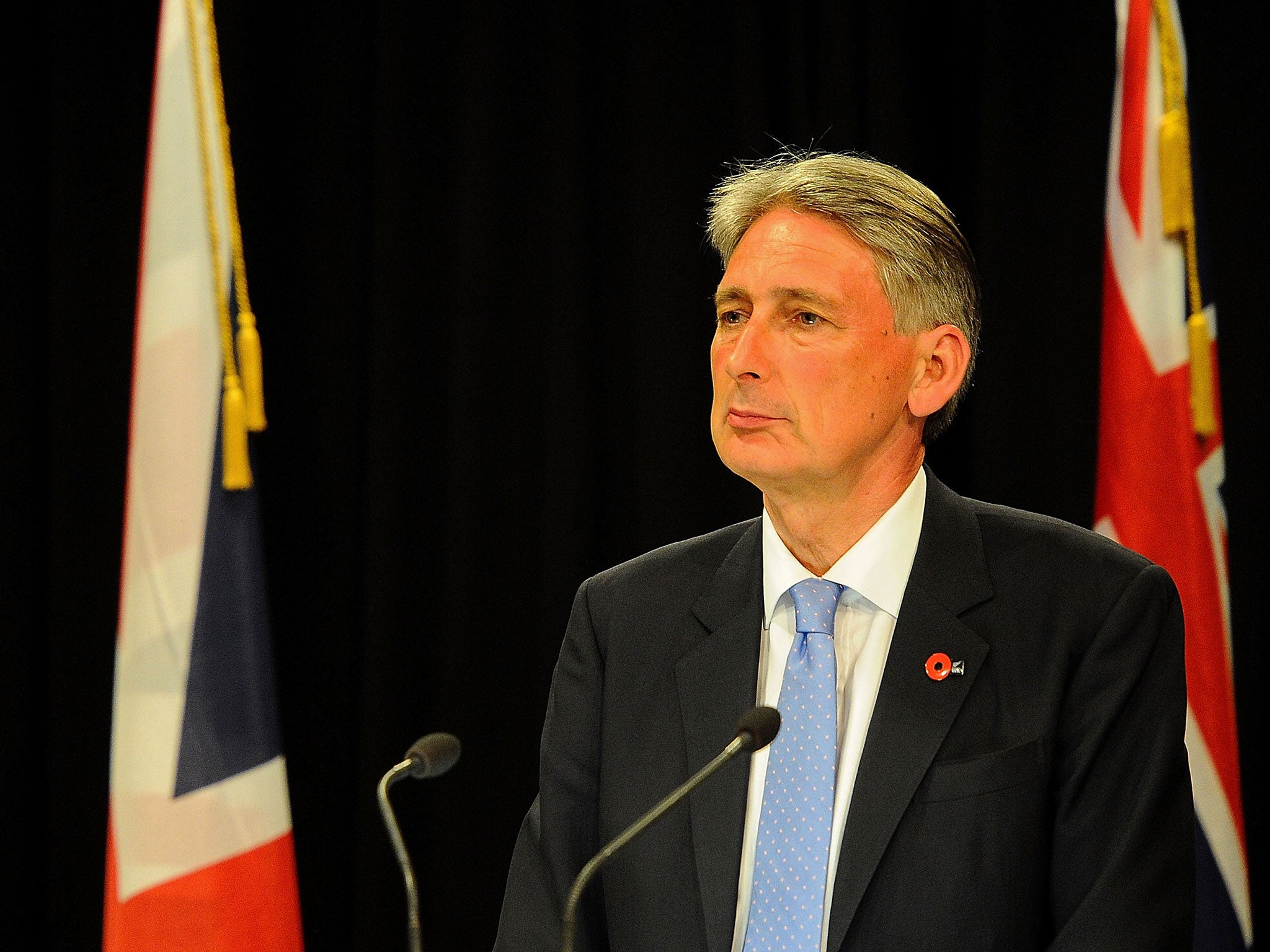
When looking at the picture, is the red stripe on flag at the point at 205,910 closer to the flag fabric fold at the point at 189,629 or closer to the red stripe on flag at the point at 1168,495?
the flag fabric fold at the point at 189,629

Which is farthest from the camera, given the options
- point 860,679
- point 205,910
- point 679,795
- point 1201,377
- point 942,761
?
point 205,910

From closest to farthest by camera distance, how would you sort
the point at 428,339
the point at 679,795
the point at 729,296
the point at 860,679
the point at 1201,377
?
the point at 679,795, the point at 860,679, the point at 729,296, the point at 1201,377, the point at 428,339

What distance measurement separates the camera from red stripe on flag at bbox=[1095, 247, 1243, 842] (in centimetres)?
230

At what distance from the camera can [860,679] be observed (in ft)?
5.23

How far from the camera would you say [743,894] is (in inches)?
61.0

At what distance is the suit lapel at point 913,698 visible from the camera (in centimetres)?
145

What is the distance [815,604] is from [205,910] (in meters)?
1.43

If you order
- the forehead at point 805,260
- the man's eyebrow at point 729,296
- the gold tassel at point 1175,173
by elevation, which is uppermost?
the gold tassel at point 1175,173

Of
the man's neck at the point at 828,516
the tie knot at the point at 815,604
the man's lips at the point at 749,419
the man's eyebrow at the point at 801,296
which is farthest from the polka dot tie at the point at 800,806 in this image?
the man's eyebrow at the point at 801,296

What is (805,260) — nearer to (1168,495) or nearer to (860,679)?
(860,679)

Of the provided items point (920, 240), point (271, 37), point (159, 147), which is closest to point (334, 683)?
point (159, 147)

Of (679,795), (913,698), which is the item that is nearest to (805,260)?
(913,698)

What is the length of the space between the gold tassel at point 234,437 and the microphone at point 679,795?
148 cm

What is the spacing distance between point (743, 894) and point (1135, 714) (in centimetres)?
49
